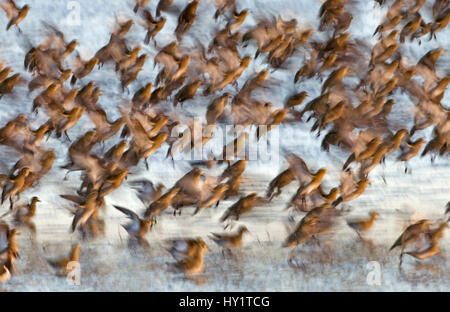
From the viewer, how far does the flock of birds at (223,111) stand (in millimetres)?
1529

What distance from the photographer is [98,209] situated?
153 cm

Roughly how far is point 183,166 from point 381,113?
0.51m

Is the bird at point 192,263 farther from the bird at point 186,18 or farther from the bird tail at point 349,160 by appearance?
the bird at point 186,18

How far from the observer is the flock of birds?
5.02ft

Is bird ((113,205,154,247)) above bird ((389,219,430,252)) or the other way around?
above

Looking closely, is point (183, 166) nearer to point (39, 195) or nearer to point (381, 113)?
point (39, 195)

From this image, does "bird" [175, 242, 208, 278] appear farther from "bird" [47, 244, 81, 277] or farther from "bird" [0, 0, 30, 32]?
"bird" [0, 0, 30, 32]

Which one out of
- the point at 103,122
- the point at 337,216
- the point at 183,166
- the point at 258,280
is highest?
the point at 103,122

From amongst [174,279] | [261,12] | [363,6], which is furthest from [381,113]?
[174,279]

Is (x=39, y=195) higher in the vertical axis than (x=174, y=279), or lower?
higher

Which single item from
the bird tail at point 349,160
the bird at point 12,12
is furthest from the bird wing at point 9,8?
the bird tail at point 349,160

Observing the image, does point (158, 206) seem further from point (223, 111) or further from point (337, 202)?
point (337, 202)

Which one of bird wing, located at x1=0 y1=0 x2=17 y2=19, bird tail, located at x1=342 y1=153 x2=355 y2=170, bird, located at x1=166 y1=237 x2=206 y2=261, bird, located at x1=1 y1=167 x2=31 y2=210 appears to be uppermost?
bird wing, located at x1=0 y1=0 x2=17 y2=19

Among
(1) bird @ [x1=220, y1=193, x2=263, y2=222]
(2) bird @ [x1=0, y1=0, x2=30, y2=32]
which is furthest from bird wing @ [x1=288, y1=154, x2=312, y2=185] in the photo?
(2) bird @ [x1=0, y1=0, x2=30, y2=32]
